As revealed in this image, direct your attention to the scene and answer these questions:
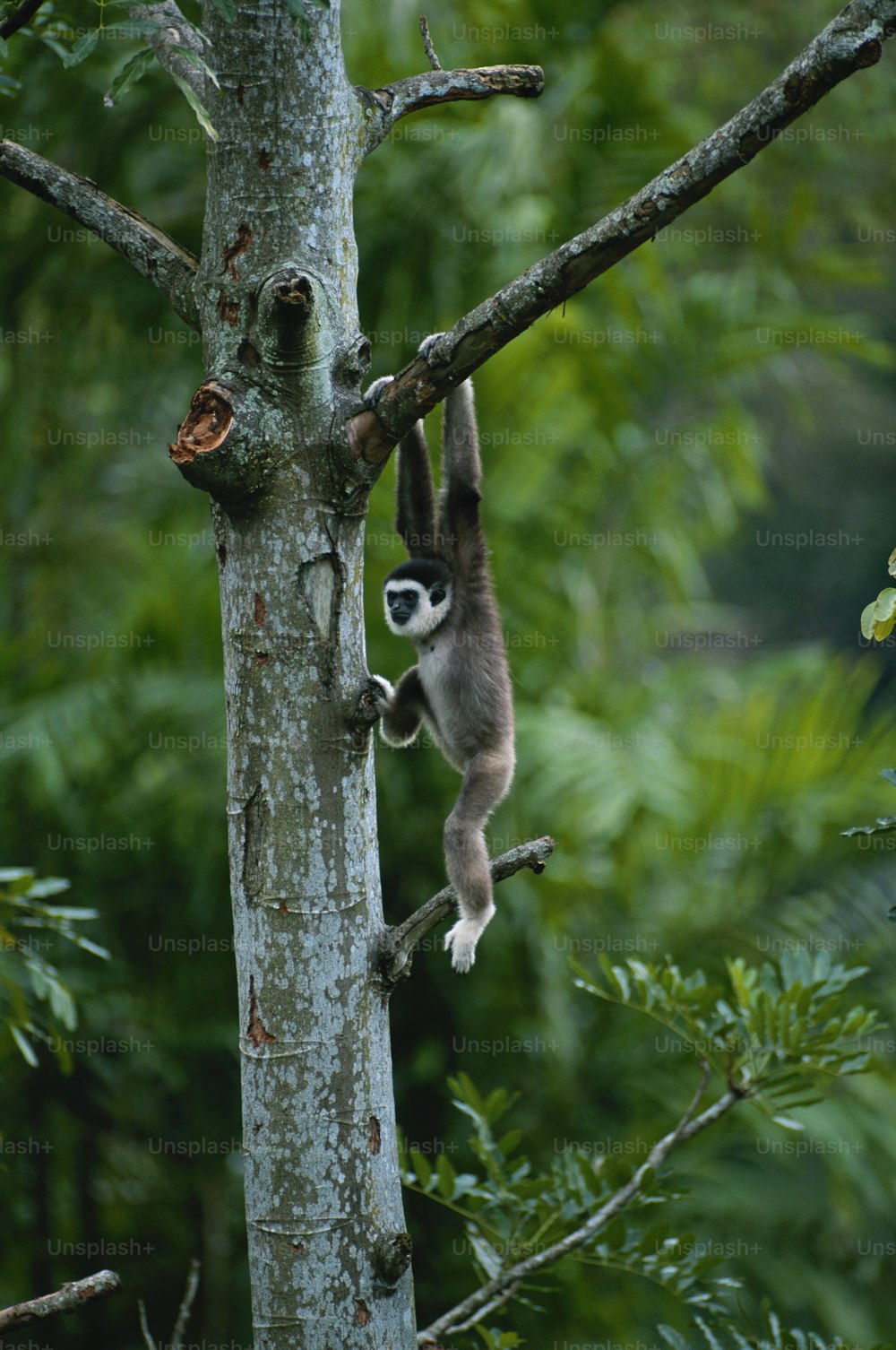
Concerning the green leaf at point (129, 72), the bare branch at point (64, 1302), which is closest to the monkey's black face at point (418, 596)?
the green leaf at point (129, 72)

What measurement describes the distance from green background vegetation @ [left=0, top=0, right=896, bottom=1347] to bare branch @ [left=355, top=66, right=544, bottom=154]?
2.35m

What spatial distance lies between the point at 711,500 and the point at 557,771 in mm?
2145

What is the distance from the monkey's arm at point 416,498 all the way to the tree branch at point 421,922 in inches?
52.6

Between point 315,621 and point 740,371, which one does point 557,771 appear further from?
point 315,621

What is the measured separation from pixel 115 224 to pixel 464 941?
6.30 feet

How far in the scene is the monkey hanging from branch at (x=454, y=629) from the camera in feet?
10.9

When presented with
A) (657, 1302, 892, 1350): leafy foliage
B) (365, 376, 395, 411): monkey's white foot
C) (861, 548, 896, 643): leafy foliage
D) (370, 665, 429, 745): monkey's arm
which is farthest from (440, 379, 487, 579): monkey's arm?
(657, 1302, 892, 1350): leafy foliage

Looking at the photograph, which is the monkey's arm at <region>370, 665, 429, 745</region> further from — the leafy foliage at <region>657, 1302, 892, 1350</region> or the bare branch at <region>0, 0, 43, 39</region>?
the bare branch at <region>0, 0, 43, 39</region>

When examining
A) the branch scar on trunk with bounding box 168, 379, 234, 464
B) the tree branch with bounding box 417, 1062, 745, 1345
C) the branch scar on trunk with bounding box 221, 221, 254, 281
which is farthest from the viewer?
the tree branch with bounding box 417, 1062, 745, 1345

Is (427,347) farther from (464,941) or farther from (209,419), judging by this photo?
(464,941)

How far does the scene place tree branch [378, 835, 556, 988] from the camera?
2279 millimetres

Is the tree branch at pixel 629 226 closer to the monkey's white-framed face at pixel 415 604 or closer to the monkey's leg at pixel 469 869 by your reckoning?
the monkey's white-framed face at pixel 415 604

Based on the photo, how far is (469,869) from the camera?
10.4 ft

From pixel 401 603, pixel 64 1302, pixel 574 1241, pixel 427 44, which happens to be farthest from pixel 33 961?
pixel 427 44
